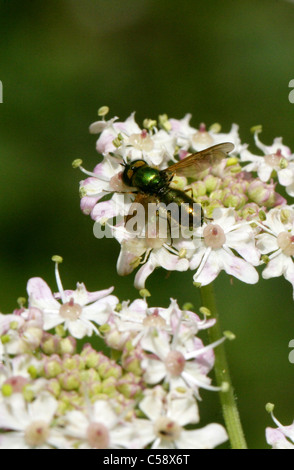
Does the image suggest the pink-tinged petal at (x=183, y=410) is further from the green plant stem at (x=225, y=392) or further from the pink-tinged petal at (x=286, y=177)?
the pink-tinged petal at (x=286, y=177)

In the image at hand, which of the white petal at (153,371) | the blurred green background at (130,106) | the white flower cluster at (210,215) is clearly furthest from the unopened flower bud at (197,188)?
the blurred green background at (130,106)

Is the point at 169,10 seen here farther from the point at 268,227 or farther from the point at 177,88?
the point at 268,227

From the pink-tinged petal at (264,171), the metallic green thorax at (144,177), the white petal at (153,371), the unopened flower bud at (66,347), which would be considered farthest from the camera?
the pink-tinged petal at (264,171)

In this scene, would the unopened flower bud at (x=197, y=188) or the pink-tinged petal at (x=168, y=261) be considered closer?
the pink-tinged petal at (x=168, y=261)

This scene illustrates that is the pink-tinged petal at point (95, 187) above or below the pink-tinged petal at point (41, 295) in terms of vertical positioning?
above

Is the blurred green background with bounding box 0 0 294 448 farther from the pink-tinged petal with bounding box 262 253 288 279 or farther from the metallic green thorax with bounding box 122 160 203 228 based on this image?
the metallic green thorax with bounding box 122 160 203 228

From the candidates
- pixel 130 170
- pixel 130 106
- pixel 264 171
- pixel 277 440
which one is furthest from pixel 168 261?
pixel 130 106

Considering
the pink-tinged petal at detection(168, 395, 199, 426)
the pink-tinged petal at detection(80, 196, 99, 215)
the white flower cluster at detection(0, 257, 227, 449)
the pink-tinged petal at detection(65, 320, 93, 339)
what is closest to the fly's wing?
the pink-tinged petal at detection(80, 196, 99, 215)
